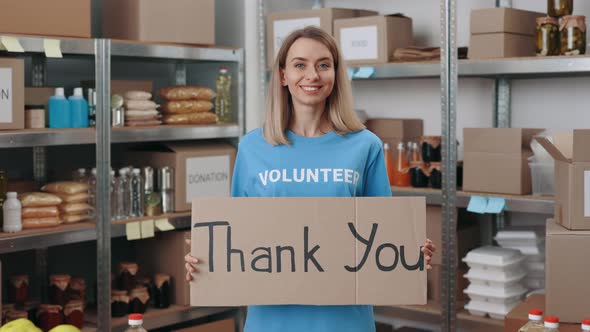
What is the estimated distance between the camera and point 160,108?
4074 mm

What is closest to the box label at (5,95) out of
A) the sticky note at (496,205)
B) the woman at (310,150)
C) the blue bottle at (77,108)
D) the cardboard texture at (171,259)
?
the blue bottle at (77,108)

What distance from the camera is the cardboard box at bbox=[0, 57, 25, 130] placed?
10.8 feet

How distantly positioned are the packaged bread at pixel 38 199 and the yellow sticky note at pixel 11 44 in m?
0.60

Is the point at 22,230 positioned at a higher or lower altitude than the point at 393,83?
lower

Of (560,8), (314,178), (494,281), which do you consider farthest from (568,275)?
(560,8)

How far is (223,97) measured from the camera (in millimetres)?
4293

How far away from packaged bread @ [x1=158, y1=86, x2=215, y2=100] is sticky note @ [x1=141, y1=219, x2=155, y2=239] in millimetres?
605

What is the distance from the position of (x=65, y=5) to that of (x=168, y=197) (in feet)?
3.28

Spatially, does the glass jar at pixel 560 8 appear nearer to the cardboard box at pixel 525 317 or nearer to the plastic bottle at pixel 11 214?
the cardboard box at pixel 525 317

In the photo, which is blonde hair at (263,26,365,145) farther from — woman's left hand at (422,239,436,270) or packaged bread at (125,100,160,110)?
packaged bread at (125,100,160,110)

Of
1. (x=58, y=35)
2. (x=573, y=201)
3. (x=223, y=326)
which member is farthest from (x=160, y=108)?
(x=573, y=201)

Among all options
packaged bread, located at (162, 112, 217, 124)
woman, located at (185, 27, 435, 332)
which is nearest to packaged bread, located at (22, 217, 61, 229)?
packaged bread, located at (162, 112, 217, 124)

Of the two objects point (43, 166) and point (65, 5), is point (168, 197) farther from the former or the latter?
point (65, 5)

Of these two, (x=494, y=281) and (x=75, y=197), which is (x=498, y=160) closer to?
(x=494, y=281)
